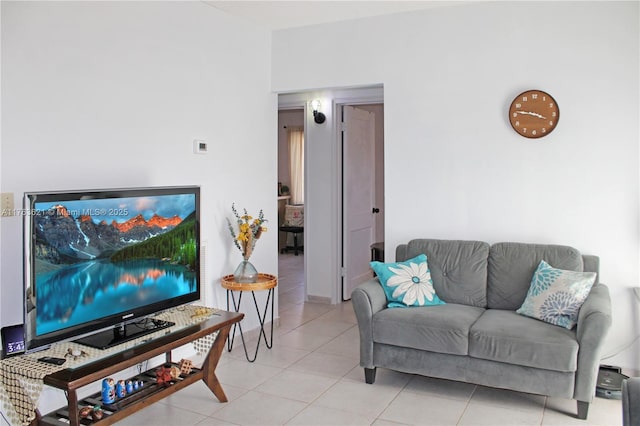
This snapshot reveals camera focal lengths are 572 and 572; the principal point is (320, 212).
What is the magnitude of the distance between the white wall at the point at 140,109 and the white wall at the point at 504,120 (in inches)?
27.1

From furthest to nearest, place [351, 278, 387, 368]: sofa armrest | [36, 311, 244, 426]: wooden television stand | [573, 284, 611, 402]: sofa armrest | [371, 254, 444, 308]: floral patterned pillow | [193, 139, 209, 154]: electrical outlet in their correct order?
1. [193, 139, 209, 154]: electrical outlet
2. [371, 254, 444, 308]: floral patterned pillow
3. [351, 278, 387, 368]: sofa armrest
4. [573, 284, 611, 402]: sofa armrest
5. [36, 311, 244, 426]: wooden television stand

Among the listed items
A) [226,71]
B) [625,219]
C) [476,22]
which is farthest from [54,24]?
[625,219]

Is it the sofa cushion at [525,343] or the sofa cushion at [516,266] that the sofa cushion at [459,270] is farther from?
the sofa cushion at [525,343]

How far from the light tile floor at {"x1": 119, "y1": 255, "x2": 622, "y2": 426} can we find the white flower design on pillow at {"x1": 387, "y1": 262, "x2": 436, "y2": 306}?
1.76ft

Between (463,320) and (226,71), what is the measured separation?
2542mm

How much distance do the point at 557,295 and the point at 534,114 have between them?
133 centimetres

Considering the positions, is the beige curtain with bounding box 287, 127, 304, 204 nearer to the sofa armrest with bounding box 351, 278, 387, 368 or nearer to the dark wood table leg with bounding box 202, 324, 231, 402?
the sofa armrest with bounding box 351, 278, 387, 368

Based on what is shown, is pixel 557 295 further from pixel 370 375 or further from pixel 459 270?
pixel 370 375

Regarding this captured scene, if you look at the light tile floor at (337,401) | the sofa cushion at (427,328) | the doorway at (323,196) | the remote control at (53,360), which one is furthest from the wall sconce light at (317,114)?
the remote control at (53,360)

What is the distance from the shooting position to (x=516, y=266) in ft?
12.6

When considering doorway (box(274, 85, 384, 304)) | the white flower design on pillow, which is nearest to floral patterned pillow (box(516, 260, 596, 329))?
the white flower design on pillow

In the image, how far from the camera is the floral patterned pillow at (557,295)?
336cm

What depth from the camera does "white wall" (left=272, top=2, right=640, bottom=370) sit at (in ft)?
12.5

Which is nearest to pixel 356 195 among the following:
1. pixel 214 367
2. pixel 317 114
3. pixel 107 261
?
pixel 317 114
